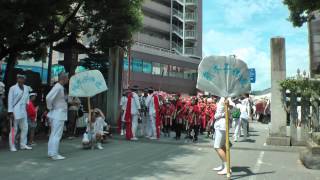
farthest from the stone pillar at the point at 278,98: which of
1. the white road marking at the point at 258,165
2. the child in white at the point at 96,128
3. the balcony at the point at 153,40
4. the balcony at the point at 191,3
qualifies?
the balcony at the point at 191,3

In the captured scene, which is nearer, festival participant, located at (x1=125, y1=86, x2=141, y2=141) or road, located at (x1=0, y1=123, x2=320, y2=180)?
road, located at (x1=0, y1=123, x2=320, y2=180)

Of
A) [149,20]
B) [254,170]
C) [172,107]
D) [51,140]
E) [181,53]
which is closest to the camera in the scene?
[254,170]

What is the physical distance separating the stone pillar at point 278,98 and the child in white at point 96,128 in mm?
5564

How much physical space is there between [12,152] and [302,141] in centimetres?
885

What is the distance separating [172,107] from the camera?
18.0m

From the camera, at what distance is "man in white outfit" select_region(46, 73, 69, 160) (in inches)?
446

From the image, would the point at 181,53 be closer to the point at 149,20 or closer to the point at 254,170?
the point at 149,20

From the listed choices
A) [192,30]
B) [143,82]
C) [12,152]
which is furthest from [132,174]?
[192,30]

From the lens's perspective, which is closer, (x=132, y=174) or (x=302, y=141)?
(x=132, y=174)

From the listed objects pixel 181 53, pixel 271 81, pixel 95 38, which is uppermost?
pixel 181 53

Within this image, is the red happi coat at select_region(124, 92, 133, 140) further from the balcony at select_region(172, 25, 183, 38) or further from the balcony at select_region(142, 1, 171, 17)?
the balcony at select_region(172, 25, 183, 38)

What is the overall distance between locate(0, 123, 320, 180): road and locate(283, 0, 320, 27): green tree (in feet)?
12.9

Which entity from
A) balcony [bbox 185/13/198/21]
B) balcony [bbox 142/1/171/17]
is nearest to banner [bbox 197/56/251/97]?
balcony [bbox 142/1/171/17]

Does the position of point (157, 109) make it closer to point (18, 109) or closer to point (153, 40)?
point (18, 109)
